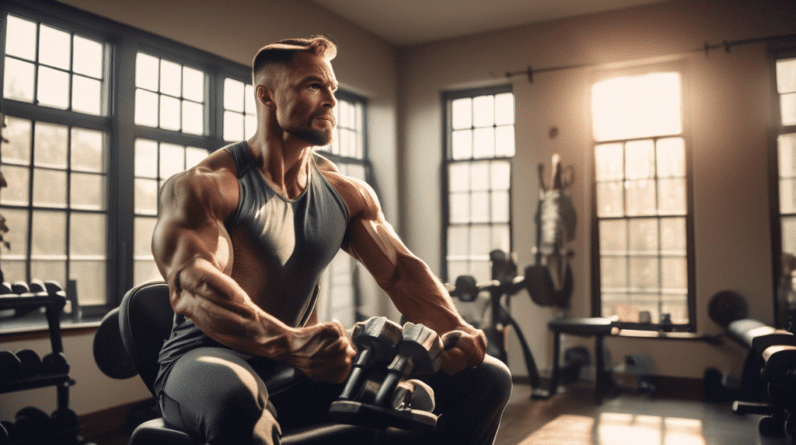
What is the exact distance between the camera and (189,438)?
2.96 ft

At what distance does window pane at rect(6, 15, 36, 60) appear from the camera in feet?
9.56

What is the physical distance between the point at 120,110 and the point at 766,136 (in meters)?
4.21

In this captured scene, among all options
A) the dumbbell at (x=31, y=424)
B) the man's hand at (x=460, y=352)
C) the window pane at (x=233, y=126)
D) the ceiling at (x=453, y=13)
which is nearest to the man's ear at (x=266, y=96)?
the man's hand at (x=460, y=352)

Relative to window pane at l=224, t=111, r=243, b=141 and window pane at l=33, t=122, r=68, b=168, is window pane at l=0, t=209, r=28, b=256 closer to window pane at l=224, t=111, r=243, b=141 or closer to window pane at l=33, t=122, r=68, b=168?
window pane at l=33, t=122, r=68, b=168

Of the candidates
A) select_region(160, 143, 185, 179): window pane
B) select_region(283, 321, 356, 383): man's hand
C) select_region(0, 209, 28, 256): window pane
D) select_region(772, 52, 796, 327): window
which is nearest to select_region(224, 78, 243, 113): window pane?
select_region(160, 143, 185, 179): window pane

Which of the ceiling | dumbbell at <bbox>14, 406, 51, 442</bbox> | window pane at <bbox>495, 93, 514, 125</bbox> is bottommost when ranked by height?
dumbbell at <bbox>14, 406, 51, 442</bbox>

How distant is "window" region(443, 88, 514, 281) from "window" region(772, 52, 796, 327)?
1944mm

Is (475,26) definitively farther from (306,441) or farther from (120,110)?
(306,441)

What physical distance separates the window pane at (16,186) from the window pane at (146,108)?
0.66m

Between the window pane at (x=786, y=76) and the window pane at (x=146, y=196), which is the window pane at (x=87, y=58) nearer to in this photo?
the window pane at (x=146, y=196)

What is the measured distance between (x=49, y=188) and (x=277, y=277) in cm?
257

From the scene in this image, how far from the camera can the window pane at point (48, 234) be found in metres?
3.02

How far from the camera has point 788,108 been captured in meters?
4.31

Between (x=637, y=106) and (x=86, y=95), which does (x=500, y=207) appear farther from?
(x=86, y=95)
